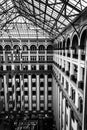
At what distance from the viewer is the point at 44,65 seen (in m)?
38.8

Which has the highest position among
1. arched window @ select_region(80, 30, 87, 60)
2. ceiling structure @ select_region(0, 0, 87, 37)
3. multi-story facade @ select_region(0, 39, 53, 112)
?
ceiling structure @ select_region(0, 0, 87, 37)

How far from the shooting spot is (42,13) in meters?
18.3

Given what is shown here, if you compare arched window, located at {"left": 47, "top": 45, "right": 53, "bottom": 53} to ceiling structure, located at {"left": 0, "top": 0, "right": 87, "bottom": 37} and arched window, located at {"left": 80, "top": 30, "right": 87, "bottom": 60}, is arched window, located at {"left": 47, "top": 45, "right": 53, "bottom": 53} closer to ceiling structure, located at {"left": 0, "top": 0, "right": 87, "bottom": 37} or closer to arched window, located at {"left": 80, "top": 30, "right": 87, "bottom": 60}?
ceiling structure, located at {"left": 0, "top": 0, "right": 87, "bottom": 37}

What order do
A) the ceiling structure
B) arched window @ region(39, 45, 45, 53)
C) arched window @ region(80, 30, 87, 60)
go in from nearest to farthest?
arched window @ region(80, 30, 87, 60) → the ceiling structure → arched window @ region(39, 45, 45, 53)

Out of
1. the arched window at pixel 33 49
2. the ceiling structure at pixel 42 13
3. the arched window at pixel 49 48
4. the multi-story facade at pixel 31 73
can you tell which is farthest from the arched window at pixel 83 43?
the arched window at pixel 33 49

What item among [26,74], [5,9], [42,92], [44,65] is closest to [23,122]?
[42,92]

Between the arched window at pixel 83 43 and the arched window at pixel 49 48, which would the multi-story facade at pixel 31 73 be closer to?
the arched window at pixel 49 48

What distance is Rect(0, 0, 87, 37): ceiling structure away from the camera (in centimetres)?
A: 1293

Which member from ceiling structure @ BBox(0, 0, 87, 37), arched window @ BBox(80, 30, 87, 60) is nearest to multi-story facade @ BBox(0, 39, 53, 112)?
ceiling structure @ BBox(0, 0, 87, 37)

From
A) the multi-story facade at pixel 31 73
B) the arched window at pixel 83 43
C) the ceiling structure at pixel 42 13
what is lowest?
the multi-story facade at pixel 31 73

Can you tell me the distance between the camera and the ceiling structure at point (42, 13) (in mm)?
12930

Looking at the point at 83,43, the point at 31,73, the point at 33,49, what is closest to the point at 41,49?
the point at 33,49

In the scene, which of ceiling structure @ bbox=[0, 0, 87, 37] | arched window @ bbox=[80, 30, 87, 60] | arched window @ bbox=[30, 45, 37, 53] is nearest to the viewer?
arched window @ bbox=[80, 30, 87, 60]

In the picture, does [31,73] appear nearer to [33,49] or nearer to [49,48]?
[33,49]
